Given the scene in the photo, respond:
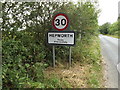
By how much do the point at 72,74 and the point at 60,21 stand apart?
1.88 m

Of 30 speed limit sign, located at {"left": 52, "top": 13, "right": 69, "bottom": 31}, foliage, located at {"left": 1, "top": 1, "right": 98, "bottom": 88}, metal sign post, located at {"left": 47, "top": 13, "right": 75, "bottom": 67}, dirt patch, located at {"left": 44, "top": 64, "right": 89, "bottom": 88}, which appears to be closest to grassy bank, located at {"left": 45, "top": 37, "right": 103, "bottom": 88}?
dirt patch, located at {"left": 44, "top": 64, "right": 89, "bottom": 88}

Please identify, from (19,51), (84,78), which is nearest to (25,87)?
(19,51)

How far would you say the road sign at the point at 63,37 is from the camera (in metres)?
4.67

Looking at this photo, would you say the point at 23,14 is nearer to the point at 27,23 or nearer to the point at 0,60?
the point at 27,23

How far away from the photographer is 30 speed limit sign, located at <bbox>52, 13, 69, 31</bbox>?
15.3ft

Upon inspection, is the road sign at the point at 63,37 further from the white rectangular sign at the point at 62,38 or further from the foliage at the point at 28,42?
the foliage at the point at 28,42

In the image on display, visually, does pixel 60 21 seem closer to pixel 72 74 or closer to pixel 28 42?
pixel 28 42

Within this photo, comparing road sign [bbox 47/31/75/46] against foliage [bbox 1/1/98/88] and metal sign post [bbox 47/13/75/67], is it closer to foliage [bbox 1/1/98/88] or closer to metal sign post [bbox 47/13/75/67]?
metal sign post [bbox 47/13/75/67]

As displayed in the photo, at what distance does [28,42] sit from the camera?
4.57m

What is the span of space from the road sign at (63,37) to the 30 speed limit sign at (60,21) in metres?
0.17

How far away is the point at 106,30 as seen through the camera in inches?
4692

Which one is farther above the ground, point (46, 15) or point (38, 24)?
point (46, 15)

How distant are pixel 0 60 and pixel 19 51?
84cm

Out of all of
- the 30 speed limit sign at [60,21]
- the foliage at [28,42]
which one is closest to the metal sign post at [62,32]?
the 30 speed limit sign at [60,21]
